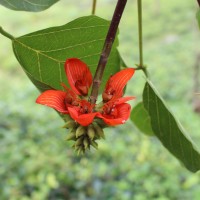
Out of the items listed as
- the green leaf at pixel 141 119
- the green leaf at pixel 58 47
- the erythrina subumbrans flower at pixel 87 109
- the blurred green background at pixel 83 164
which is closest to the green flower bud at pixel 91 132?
the erythrina subumbrans flower at pixel 87 109

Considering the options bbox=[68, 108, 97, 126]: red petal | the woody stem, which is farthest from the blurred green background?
bbox=[68, 108, 97, 126]: red petal

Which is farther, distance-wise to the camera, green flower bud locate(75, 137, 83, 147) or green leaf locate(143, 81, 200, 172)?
green leaf locate(143, 81, 200, 172)

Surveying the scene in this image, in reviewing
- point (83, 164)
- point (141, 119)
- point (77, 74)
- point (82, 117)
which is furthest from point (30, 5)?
point (83, 164)

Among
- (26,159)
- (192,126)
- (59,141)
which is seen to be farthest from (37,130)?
(192,126)

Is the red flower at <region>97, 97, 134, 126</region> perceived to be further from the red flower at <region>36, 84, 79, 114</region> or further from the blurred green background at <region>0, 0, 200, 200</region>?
the blurred green background at <region>0, 0, 200, 200</region>

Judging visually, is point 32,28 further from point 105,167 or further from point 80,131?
point 80,131

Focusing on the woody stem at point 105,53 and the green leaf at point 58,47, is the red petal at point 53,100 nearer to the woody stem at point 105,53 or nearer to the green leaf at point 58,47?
the woody stem at point 105,53
